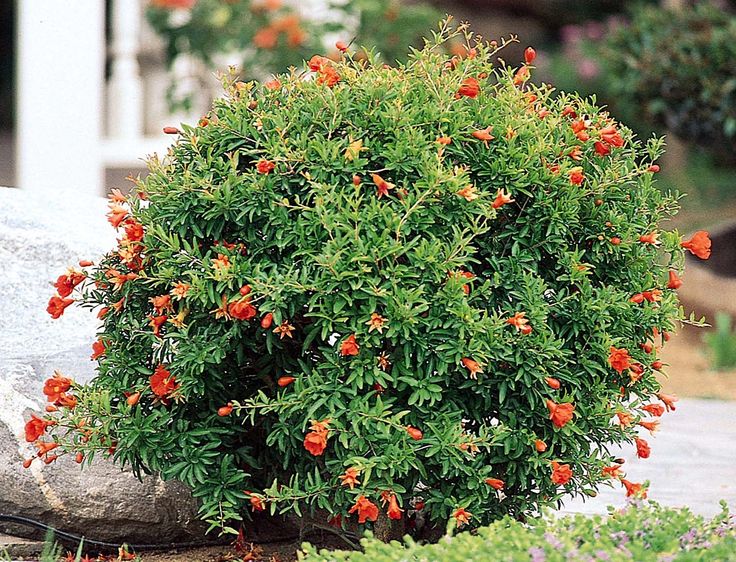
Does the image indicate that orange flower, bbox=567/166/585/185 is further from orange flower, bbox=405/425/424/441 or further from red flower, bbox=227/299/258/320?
red flower, bbox=227/299/258/320

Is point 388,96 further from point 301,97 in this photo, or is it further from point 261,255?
point 261,255

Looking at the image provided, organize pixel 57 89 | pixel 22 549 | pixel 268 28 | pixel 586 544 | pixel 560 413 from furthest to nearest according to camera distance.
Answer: pixel 268 28 < pixel 57 89 < pixel 22 549 < pixel 560 413 < pixel 586 544

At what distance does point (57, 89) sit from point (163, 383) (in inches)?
163

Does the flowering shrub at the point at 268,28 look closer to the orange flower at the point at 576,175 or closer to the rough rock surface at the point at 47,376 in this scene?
the rough rock surface at the point at 47,376

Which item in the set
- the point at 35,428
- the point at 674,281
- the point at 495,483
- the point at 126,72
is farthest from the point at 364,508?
the point at 126,72

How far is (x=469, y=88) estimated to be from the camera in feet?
9.55

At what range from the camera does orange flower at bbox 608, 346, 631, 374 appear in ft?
9.32

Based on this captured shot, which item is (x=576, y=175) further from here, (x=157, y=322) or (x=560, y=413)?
(x=157, y=322)

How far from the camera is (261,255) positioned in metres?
2.82

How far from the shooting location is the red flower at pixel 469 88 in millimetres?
2908

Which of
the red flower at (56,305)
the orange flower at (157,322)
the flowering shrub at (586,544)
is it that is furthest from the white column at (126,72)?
the flowering shrub at (586,544)

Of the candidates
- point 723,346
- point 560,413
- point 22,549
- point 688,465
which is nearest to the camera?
point 560,413

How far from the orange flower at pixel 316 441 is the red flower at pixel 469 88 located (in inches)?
37.1

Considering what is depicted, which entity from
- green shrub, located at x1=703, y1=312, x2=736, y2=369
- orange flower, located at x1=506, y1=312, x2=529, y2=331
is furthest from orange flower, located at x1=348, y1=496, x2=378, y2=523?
green shrub, located at x1=703, y1=312, x2=736, y2=369
